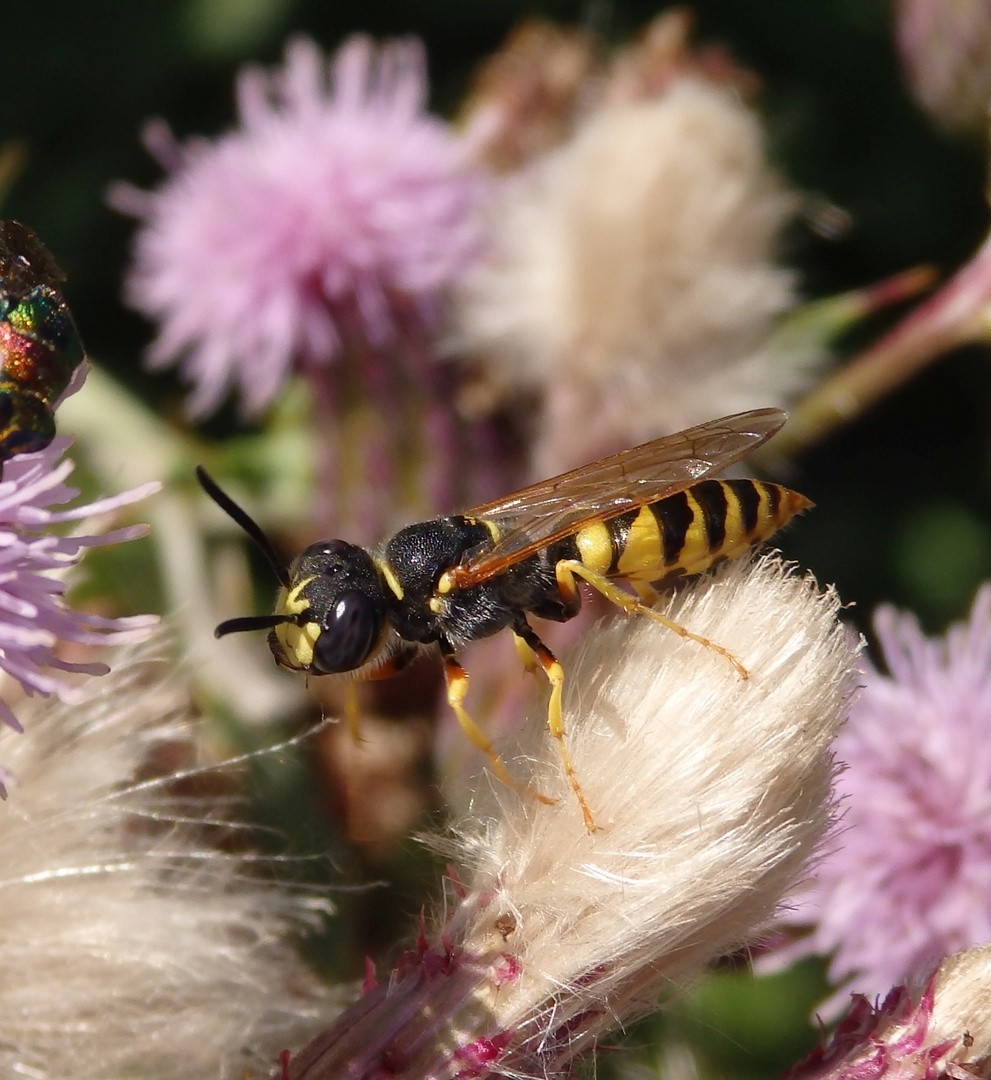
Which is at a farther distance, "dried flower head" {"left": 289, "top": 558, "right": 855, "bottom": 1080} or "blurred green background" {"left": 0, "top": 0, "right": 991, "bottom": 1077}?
"blurred green background" {"left": 0, "top": 0, "right": 991, "bottom": 1077}

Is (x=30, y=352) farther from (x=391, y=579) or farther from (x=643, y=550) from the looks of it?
(x=643, y=550)

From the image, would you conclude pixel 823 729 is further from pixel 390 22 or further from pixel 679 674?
pixel 390 22

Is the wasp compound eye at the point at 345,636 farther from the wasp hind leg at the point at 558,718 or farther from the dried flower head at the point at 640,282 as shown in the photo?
the dried flower head at the point at 640,282

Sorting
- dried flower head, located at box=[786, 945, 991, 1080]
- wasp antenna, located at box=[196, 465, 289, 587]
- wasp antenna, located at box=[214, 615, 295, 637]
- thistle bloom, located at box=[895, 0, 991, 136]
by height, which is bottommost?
dried flower head, located at box=[786, 945, 991, 1080]

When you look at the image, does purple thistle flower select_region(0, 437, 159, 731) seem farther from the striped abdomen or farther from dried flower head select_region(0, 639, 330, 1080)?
the striped abdomen

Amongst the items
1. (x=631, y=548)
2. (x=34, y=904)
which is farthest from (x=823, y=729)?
(x=34, y=904)

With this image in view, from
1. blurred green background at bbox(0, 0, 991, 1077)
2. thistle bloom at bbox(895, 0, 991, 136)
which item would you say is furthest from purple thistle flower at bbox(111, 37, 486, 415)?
thistle bloom at bbox(895, 0, 991, 136)

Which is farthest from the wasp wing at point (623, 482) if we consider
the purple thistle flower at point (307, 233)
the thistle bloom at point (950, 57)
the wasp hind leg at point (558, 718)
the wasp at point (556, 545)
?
the thistle bloom at point (950, 57)
